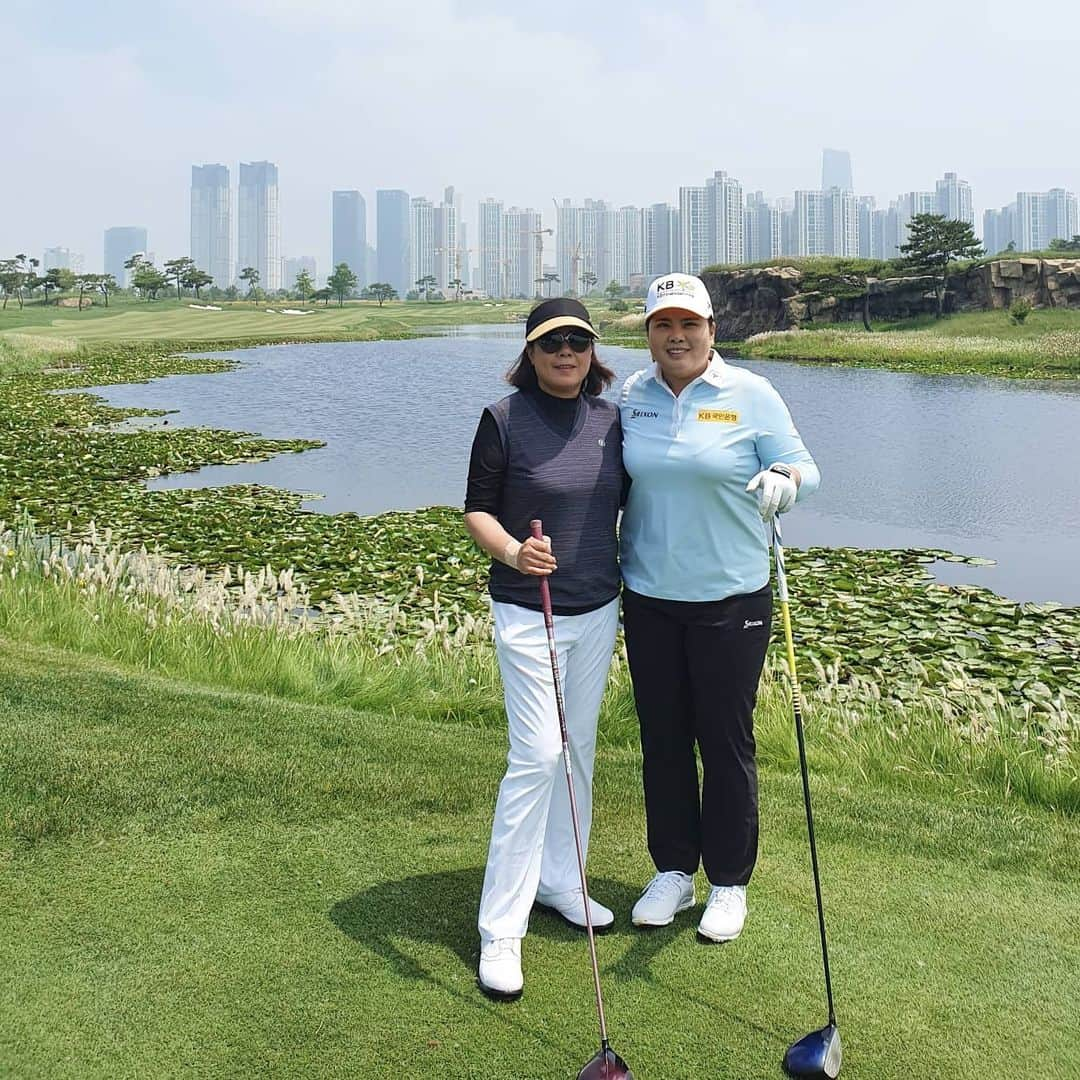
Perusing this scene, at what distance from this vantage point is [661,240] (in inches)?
6029

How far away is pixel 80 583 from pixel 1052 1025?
6.84m

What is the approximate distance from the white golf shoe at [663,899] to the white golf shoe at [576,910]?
0.10 meters

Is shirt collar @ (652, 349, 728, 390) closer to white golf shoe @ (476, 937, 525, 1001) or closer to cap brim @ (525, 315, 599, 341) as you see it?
cap brim @ (525, 315, 599, 341)

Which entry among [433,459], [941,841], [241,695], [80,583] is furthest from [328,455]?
[941,841]

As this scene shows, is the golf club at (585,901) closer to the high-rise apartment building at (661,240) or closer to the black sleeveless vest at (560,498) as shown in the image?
the black sleeveless vest at (560,498)

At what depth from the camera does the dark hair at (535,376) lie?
11.7 ft

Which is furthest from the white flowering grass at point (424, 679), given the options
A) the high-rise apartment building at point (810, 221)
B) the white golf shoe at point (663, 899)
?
the high-rise apartment building at point (810, 221)

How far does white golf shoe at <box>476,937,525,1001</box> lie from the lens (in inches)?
132

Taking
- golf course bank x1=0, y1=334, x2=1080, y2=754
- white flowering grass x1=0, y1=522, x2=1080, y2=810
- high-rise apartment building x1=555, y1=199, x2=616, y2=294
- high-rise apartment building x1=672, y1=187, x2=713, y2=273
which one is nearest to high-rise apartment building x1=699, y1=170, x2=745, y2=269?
high-rise apartment building x1=672, y1=187, x2=713, y2=273

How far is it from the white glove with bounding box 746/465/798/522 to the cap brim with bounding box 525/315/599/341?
658 mm

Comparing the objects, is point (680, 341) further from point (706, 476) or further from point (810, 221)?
point (810, 221)

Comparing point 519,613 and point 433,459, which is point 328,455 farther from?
point 519,613

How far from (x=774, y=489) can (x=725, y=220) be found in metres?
144

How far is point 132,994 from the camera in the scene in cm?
333
